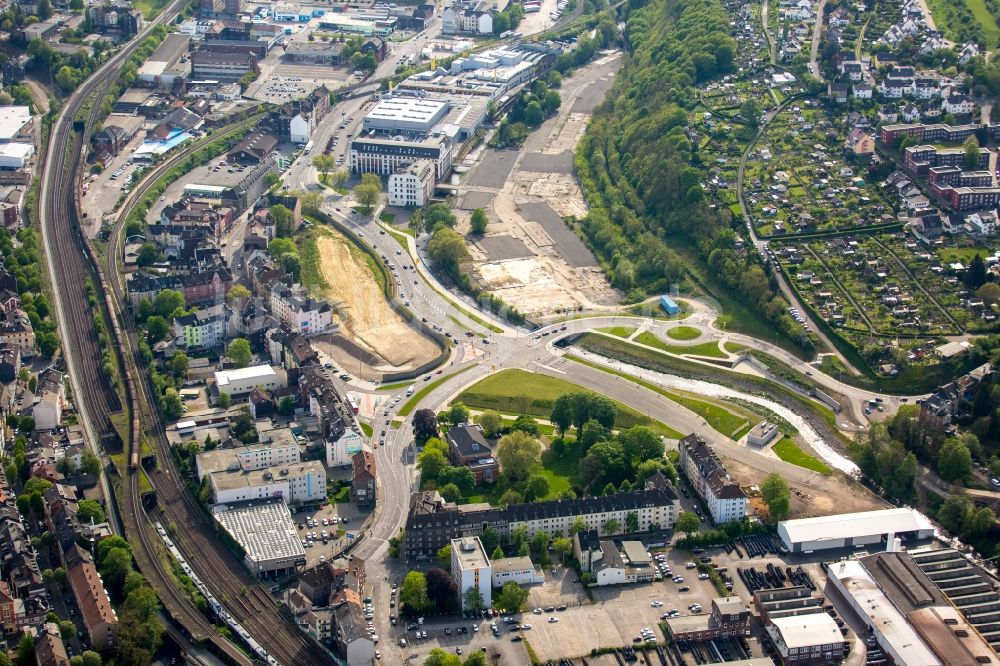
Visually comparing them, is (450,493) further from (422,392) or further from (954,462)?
(954,462)

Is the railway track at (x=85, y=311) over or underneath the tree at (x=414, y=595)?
underneath

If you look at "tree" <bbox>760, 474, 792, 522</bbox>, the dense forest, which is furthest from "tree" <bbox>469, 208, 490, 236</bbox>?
"tree" <bbox>760, 474, 792, 522</bbox>

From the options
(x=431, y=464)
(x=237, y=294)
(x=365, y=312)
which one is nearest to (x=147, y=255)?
(x=237, y=294)

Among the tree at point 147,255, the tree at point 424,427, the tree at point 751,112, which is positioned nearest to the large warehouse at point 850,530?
the tree at point 424,427

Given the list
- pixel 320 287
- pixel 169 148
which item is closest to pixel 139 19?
pixel 169 148

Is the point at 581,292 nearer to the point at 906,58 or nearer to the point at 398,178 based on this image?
the point at 398,178

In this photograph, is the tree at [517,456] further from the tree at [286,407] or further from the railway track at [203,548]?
the railway track at [203,548]

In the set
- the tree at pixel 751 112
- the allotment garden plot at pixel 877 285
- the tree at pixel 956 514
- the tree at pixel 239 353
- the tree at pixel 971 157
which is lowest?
the tree at pixel 239 353
